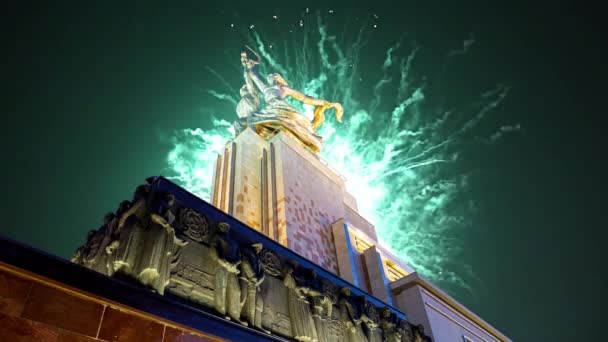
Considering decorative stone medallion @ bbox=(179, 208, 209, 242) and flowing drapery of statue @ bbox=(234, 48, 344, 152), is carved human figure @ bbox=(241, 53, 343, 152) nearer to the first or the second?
flowing drapery of statue @ bbox=(234, 48, 344, 152)

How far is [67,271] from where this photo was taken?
368cm

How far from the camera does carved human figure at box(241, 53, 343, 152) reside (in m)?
14.3

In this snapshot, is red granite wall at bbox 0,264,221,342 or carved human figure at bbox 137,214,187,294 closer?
red granite wall at bbox 0,264,221,342

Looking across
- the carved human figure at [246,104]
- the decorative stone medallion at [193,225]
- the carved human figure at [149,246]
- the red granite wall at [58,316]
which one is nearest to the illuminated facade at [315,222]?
the carved human figure at [246,104]

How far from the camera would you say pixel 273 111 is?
1470cm

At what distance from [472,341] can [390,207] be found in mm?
20888

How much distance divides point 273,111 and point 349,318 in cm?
892

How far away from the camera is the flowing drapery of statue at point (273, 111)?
14.3m

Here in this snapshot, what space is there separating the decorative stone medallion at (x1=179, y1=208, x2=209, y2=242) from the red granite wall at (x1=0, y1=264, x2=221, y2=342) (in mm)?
1699

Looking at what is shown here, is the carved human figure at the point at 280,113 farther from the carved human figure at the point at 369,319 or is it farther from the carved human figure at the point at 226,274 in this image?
the carved human figure at the point at 226,274

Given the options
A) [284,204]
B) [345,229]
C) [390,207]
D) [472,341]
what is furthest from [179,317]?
[390,207]

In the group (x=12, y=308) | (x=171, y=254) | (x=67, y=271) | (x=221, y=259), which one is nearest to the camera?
(x=12, y=308)

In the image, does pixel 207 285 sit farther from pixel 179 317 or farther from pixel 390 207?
pixel 390 207

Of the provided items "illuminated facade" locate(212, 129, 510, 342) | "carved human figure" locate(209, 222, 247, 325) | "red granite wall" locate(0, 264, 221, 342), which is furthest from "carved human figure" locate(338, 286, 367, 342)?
"red granite wall" locate(0, 264, 221, 342)
